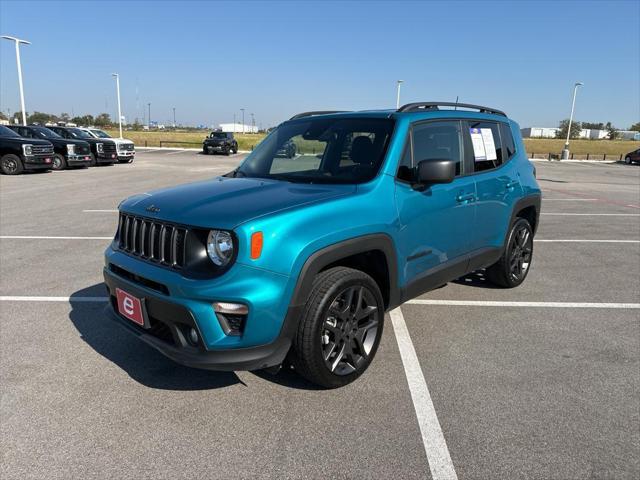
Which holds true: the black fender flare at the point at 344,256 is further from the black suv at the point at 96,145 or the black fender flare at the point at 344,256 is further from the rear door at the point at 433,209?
the black suv at the point at 96,145

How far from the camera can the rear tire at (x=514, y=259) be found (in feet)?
16.6

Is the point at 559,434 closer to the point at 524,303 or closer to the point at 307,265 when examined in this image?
the point at 307,265

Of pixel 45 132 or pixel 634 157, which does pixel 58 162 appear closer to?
pixel 45 132

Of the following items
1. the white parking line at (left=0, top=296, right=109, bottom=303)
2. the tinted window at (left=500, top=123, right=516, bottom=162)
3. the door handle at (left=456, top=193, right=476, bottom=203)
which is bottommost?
the white parking line at (left=0, top=296, right=109, bottom=303)

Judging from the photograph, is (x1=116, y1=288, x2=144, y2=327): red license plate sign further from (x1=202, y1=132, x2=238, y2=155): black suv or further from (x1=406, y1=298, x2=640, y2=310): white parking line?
(x1=202, y1=132, x2=238, y2=155): black suv

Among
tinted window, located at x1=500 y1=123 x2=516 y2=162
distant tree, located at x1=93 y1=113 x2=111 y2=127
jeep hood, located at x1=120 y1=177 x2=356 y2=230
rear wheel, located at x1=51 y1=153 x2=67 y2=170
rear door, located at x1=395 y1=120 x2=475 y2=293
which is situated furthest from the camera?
distant tree, located at x1=93 y1=113 x2=111 y2=127

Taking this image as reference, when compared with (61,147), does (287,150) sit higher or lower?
higher

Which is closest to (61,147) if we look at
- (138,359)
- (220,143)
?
(220,143)

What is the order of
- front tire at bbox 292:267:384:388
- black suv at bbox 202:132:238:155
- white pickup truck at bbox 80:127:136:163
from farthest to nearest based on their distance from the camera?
black suv at bbox 202:132:238:155
white pickup truck at bbox 80:127:136:163
front tire at bbox 292:267:384:388

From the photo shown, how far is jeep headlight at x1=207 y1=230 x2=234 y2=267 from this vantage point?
8.66 feet

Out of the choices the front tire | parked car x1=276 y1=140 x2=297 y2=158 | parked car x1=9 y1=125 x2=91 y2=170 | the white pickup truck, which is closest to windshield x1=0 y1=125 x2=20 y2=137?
parked car x1=9 y1=125 x2=91 y2=170

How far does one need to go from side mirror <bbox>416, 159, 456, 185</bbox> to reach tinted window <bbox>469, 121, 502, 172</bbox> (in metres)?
1.13

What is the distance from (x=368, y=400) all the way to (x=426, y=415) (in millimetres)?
378

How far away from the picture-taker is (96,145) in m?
22.4
